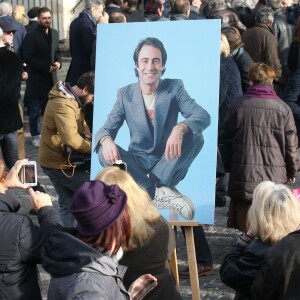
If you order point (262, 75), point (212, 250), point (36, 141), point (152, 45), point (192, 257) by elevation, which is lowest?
point (212, 250)

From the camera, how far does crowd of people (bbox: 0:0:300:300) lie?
338 cm

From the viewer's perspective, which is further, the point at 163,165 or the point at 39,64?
the point at 39,64

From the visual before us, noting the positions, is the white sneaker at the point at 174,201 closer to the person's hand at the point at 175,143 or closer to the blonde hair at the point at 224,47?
the person's hand at the point at 175,143

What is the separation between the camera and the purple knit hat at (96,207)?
335 centimetres

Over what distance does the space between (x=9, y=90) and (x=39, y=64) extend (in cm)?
247

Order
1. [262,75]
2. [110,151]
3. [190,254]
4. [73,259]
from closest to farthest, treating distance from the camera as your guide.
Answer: [73,259] < [190,254] < [110,151] < [262,75]

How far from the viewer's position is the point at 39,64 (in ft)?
35.3

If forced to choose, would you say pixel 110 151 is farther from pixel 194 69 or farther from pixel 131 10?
pixel 131 10

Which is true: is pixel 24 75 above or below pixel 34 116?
above

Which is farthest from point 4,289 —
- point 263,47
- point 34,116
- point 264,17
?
point 34,116

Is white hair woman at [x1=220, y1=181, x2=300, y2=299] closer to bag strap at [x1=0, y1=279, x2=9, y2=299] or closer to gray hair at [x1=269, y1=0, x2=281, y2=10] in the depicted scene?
bag strap at [x1=0, y1=279, x2=9, y2=299]

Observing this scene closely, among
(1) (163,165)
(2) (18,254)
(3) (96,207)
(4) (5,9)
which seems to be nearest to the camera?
(3) (96,207)

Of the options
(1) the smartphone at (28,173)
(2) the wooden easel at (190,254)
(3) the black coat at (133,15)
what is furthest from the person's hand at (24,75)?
(1) the smartphone at (28,173)

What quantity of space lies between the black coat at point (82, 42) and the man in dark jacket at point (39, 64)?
1.11ft
